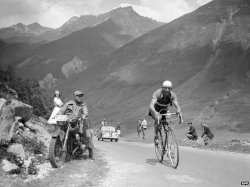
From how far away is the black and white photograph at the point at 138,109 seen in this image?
9.10m

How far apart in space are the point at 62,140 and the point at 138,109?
236 ft

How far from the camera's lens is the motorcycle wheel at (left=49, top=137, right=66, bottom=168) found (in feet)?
31.2

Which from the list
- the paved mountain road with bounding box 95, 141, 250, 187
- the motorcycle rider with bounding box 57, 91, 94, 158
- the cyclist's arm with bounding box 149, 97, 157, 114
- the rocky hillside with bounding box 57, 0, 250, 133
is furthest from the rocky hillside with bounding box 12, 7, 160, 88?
the cyclist's arm with bounding box 149, 97, 157, 114

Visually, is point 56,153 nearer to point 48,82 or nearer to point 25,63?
point 48,82

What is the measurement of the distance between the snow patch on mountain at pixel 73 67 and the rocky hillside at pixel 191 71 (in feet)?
63.9

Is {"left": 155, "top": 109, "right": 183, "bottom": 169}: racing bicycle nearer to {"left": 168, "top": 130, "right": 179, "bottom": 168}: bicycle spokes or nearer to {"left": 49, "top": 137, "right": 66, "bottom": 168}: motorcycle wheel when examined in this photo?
{"left": 168, "top": 130, "right": 179, "bottom": 168}: bicycle spokes

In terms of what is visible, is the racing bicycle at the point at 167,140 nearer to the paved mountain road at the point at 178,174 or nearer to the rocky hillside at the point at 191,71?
the paved mountain road at the point at 178,174

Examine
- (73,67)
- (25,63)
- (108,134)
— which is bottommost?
(108,134)

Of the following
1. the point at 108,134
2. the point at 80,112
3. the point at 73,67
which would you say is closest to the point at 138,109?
the point at 108,134

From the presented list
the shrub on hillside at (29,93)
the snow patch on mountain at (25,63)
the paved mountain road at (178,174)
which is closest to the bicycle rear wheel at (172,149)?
the paved mountain road at (178,174)

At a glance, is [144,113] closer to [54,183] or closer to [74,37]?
[54,183]

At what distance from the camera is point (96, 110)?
98.8 meters

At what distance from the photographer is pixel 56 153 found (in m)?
10.0

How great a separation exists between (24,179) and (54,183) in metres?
0.91
